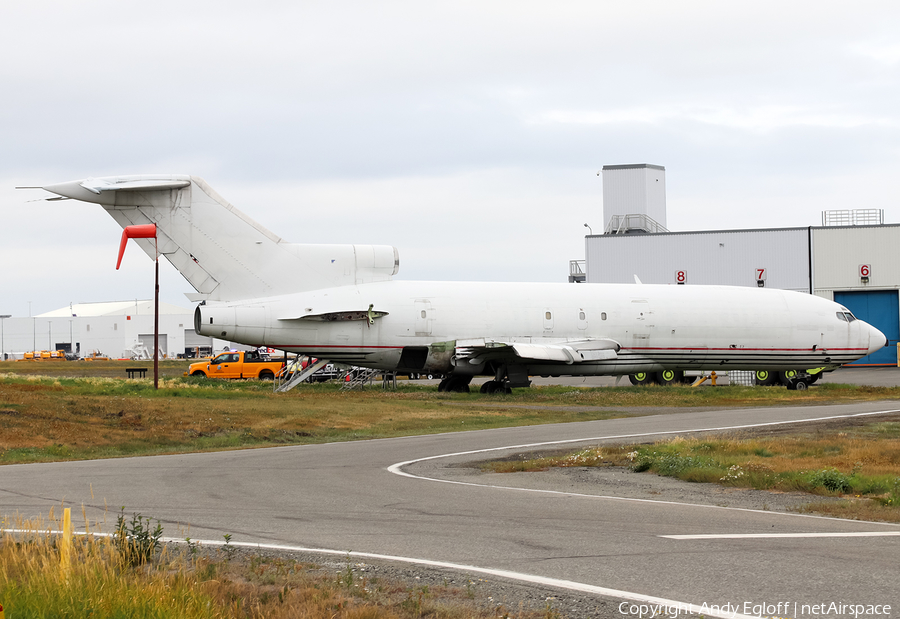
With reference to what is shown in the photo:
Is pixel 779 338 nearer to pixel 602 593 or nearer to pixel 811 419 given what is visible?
pixel 811 419

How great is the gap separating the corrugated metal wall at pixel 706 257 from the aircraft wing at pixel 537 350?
26901 mm

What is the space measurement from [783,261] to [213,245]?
42.0 metres

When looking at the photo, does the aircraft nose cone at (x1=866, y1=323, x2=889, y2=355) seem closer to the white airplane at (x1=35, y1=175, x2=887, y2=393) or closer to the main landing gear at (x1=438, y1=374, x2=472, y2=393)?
the white airplane at (x1=35, y1=175, x2=887, y2=393)

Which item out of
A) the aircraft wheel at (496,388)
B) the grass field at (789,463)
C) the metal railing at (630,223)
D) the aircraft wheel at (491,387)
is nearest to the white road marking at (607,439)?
the grass field at (789,463)

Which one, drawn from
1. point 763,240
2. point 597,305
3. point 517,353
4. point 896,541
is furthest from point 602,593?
point 763,240

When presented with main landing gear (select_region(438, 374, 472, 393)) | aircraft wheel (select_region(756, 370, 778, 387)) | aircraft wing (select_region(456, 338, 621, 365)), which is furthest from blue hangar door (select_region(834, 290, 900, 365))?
main landing gear (select_region(438, 374, 472, 393))

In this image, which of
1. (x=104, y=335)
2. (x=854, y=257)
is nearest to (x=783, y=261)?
(x=854, y=257)

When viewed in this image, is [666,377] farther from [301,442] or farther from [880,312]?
[880,312]

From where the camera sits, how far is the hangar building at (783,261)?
6094 centimetres

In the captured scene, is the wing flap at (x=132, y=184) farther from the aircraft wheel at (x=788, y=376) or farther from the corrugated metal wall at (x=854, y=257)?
the corrugated metal wall at (x=854, y=257)

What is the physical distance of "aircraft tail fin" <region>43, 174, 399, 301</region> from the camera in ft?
109

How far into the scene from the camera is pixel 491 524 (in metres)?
9.89

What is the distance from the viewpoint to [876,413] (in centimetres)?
2609

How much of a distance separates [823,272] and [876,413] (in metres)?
37.8
